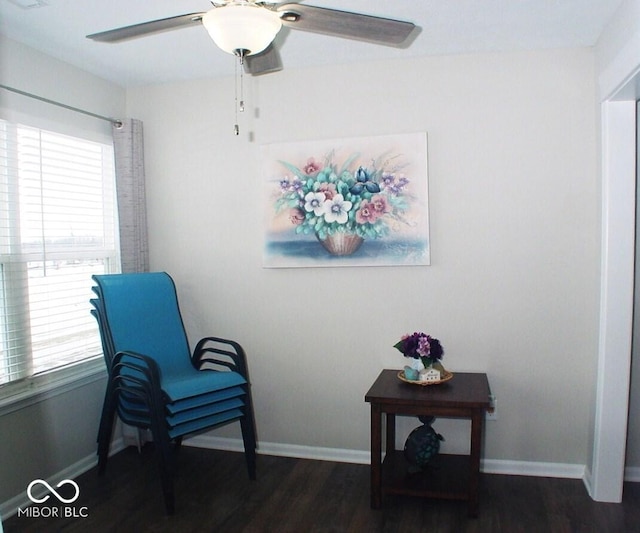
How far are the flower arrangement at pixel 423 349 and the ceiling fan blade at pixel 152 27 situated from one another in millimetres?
1826

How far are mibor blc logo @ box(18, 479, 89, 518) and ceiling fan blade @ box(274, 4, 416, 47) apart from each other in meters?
2.44

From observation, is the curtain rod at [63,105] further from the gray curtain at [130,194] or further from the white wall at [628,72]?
the white wall at [628,72]

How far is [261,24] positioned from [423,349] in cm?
177

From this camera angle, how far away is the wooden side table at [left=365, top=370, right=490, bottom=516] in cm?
259

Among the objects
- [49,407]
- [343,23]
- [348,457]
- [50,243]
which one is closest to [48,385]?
[49,407]

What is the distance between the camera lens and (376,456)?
2.68 metres

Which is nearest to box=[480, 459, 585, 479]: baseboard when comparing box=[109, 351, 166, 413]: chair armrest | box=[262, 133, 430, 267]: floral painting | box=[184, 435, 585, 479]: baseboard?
box=[184, 435, 585, 479]: baseboard

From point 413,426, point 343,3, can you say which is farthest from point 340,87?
point 413,426

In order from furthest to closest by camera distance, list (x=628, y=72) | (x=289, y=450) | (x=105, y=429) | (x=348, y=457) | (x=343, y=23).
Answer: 1. (x=289, y=450)
2. (x=348, y=457)
3. (x=105, y=429)
4. (x=628, y=72)
5. (x=343, y=23)

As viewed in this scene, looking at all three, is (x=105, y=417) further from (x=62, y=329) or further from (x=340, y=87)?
(x=340, y=87)

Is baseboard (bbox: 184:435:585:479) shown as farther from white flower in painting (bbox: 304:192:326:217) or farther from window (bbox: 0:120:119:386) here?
white flower in painting (bbox: 304:192:326:217)

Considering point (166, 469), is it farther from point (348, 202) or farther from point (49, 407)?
point (348, 202)

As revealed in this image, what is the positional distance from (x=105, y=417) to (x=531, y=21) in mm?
3049

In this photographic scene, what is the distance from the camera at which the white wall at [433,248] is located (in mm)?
2953
